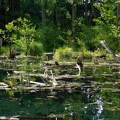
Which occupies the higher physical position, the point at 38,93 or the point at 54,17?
the point at 54,17

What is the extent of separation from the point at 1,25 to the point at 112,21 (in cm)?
1499

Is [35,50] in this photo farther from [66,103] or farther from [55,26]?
[66,103]

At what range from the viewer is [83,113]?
11844 millimetres

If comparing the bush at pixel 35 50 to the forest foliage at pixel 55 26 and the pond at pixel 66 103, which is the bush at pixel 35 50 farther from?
the pond at pixel 66 103

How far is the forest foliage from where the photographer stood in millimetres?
36969

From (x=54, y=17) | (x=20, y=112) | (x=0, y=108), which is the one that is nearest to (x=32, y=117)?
(x=20, y=112)

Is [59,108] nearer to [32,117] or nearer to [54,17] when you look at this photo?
[32,117]

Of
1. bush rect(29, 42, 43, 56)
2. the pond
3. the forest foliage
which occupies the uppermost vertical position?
the forest foliage

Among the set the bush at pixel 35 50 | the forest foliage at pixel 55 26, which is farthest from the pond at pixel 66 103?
the bush at pixel 35 50

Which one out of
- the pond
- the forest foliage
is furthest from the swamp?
the forest foliage

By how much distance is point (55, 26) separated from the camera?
51.0m

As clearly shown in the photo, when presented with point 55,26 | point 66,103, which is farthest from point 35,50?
point 66,103

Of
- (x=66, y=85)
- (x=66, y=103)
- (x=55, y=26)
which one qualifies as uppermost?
(x=55, y=26)

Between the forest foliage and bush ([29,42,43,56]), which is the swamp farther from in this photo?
the forest foliage
